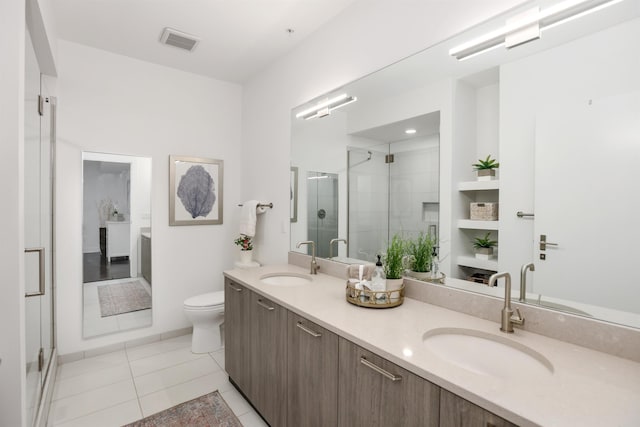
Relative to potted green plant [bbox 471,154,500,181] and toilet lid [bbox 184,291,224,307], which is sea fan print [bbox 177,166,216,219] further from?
potted green plant [bbox 471,154,500,181]

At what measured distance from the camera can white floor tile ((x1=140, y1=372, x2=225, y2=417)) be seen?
81.6 inches

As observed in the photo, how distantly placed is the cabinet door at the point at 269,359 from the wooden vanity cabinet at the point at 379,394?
0.48 metres

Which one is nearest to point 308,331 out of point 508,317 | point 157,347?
point 508,317

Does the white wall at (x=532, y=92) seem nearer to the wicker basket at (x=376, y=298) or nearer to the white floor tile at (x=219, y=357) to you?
the wicker basket at (x=376, y=298)

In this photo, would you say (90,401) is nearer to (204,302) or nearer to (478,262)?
(204,302)

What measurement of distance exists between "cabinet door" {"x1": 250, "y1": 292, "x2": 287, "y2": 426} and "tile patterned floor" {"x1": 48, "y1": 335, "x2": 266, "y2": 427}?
8.9 inches

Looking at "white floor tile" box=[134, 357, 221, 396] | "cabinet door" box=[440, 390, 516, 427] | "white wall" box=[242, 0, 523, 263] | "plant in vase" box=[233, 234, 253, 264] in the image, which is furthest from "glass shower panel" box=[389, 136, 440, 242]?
"white floor tile" box=[134, 357, 221, 396]

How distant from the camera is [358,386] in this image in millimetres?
1192

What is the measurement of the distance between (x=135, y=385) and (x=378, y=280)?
80.2 inches

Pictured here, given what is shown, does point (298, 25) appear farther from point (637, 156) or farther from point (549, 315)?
point (549, 315)

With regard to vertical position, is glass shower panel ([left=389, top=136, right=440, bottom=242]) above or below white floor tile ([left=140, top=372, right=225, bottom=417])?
above

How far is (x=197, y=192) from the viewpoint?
327 cm

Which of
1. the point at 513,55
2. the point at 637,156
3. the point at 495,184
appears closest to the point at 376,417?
the point at 495,184

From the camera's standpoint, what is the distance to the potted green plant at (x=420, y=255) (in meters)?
1.68
